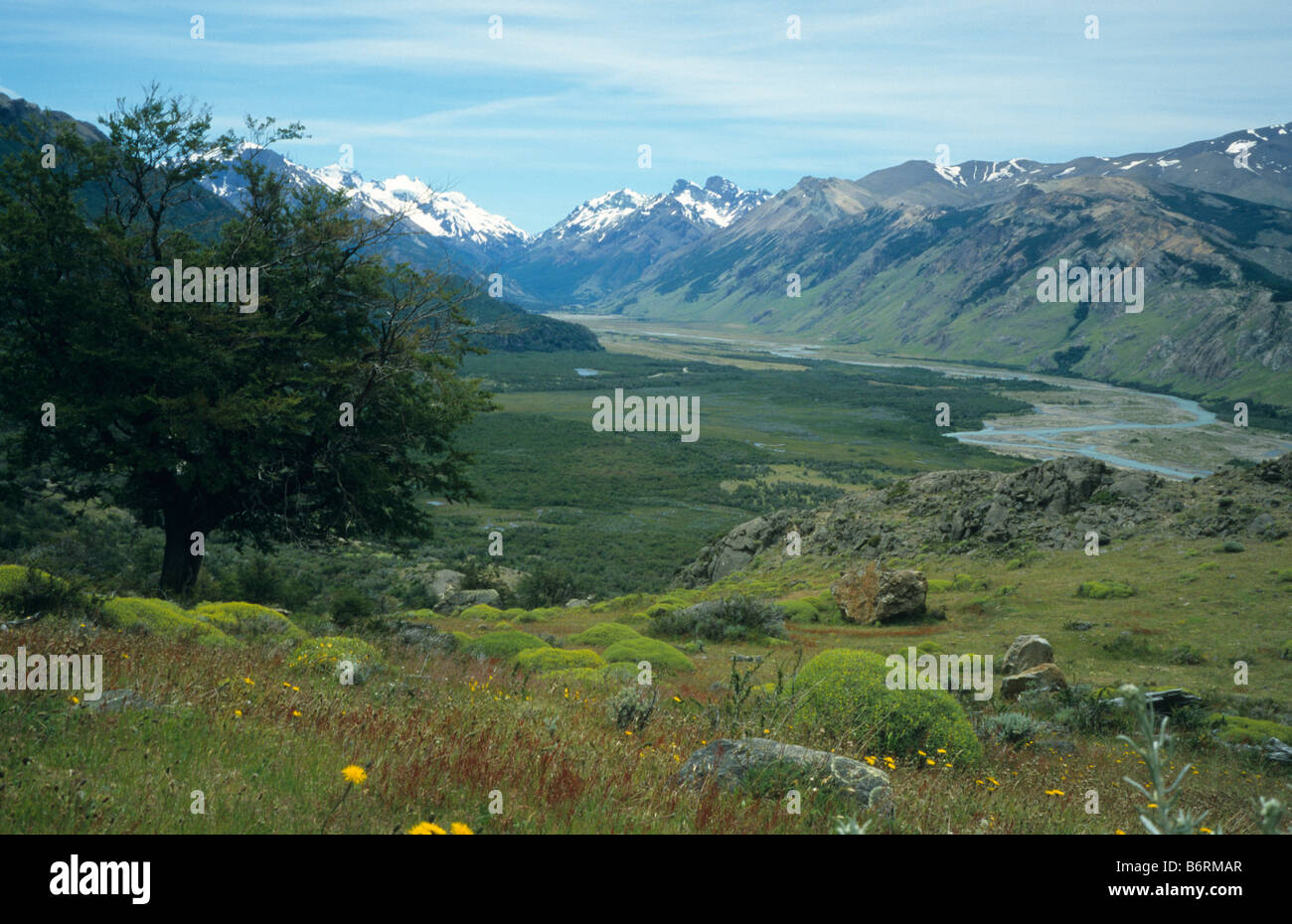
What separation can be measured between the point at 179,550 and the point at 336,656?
38.4 feet

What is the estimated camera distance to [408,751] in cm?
496

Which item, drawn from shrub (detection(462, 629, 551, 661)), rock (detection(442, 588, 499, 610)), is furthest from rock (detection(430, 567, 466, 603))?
shrub (detection(462, 629, 551, 661))

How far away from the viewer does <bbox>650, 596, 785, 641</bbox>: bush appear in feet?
69.4

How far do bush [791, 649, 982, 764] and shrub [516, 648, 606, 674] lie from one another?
204 inches

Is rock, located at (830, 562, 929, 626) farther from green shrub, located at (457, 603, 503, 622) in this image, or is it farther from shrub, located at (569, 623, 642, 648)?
green shrub, located at (457, 603, 503, 622)

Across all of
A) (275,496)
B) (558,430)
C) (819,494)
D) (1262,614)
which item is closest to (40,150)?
(275,496)

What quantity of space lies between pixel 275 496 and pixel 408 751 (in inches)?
615

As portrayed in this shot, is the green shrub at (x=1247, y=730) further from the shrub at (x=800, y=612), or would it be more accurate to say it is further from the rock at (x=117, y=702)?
the rock at (x=117, y=702)

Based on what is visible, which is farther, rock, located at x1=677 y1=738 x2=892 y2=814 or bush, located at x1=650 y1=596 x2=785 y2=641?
bush, located at x1=650 y1=596 x2=785 y2=641

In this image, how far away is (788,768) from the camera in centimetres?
546

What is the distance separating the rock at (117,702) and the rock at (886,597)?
806 inches

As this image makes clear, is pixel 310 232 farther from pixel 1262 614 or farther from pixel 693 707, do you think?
pixel 1262 614

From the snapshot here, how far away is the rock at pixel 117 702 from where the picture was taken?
5.19 metres

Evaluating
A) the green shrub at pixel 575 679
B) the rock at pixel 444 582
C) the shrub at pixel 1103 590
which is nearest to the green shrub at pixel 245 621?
the green shrub at pixel 575 679
